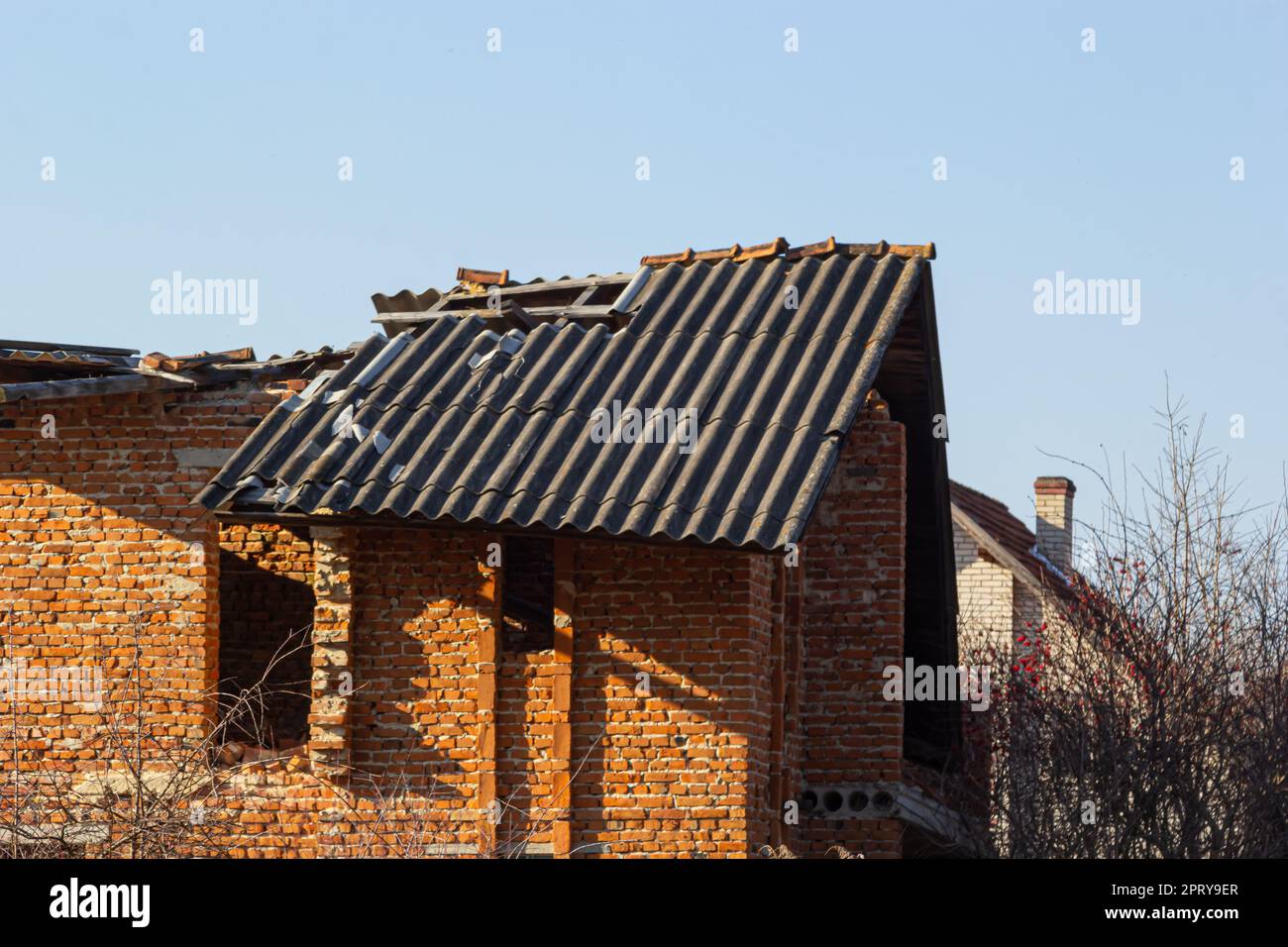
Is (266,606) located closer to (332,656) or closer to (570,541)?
(332,656)

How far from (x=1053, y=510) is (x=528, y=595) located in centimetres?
1503

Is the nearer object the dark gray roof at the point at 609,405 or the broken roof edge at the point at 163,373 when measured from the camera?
the dark gray roof at the point at 609,405

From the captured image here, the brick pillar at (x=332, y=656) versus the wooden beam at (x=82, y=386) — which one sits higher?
the wooden beam at (x=82, y=386)

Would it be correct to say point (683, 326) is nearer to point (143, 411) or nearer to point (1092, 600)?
point (143, 411)

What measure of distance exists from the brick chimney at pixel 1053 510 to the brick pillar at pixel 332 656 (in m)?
17.6

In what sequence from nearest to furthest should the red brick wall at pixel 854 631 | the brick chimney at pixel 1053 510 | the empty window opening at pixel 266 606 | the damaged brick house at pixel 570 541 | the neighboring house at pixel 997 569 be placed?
1. the damaged brick house at pixel 570 541
2. the red brick wall at pixel 854 631
3. the empty window opening at pixel 266 606
4. the neighboring house at pixel 997 569
5. the brick chimney at pixel 1053 510

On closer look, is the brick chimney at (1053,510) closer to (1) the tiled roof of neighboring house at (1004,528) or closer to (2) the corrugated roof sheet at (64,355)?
(1) the tiled roof of neighboring house at (1004,528)

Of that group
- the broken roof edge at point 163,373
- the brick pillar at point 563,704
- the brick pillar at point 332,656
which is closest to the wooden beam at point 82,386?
the broken roof edge at point 163,373

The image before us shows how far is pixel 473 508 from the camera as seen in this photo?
35.1 ft

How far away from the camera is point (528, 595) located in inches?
569

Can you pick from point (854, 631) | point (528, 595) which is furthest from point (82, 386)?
point (854, 631)

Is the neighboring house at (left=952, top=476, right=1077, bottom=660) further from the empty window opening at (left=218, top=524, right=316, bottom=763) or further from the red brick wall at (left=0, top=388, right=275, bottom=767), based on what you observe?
the red brick wall at (left=0, top=388, right=275, bottom=767)

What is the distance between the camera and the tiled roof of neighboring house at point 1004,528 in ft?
81.3

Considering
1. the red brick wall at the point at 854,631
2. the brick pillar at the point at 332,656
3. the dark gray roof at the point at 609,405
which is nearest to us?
the dark gray roof at the point at 609,405
